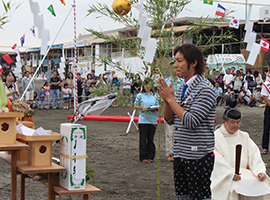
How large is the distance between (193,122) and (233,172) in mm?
1868

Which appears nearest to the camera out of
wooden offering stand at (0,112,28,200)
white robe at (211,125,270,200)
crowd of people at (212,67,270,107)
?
wooden offering stand at (0,112,28,200)

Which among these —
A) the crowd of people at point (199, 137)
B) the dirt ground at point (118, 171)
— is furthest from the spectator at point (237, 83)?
the crowd of people at point (199, 137)

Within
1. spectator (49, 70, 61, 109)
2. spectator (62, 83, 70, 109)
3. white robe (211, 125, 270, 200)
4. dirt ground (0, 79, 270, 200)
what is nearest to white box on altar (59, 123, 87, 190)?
white robe (211, 125, 270, 200)

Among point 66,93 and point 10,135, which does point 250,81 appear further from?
point 10,135

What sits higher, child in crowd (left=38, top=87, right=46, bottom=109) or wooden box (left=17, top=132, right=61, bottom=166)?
wooden box (left=17, top=132, right=61, bottom=166)

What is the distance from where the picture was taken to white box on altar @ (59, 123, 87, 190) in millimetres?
3023

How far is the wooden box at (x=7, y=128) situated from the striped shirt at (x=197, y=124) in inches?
59.1

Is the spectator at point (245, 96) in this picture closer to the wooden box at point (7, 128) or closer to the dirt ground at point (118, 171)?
the dirt ground at point (118, 171)

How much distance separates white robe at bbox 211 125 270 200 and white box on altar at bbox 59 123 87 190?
2.09 metres

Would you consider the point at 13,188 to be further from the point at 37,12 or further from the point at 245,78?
the point at 245,78

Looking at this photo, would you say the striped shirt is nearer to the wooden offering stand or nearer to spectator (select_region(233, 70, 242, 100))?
the wooden offering stand

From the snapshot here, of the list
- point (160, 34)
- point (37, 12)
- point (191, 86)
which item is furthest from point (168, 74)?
point (37, 12)

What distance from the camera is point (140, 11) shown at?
4270 millimetres

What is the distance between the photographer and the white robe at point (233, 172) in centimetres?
437
